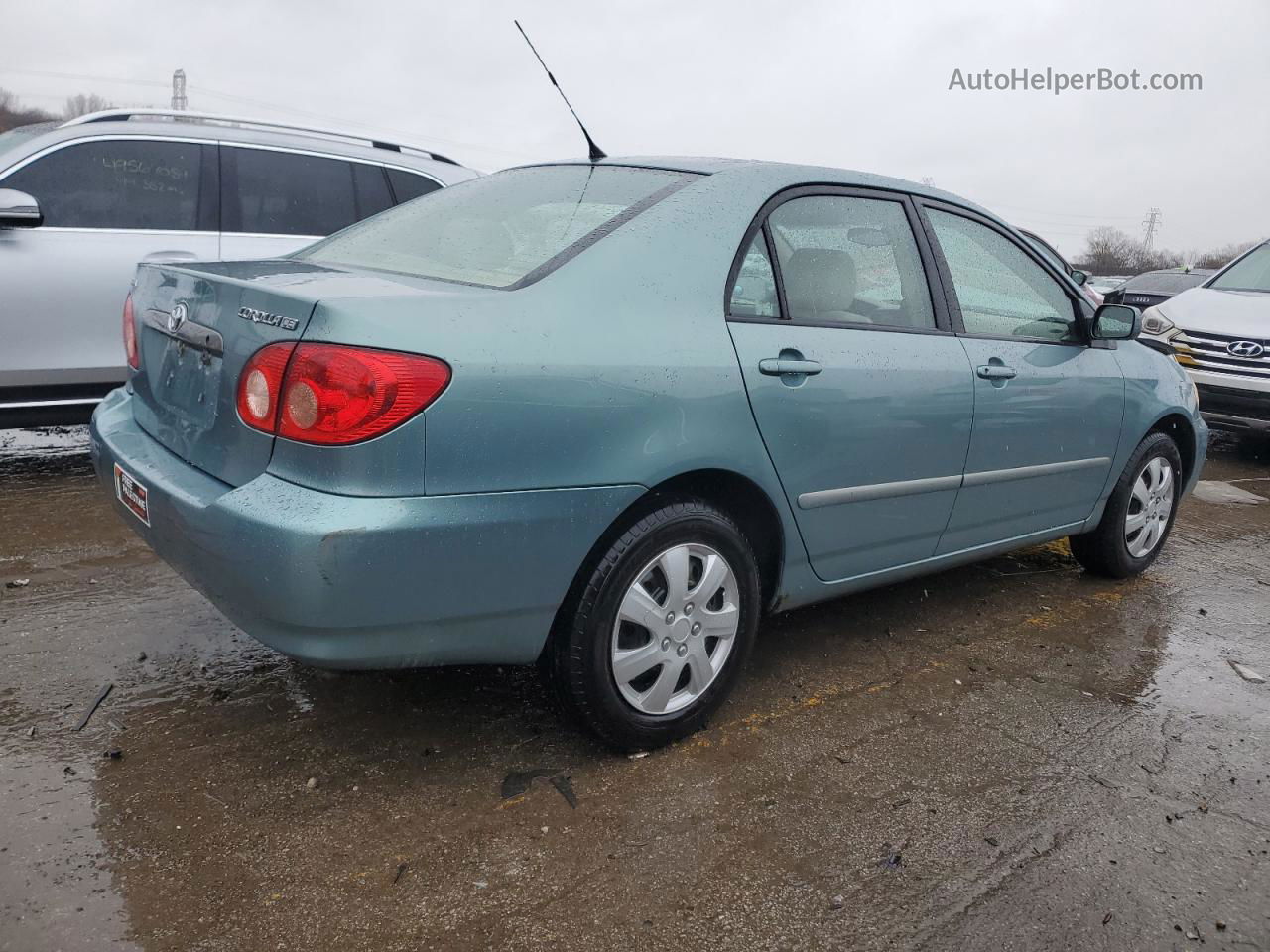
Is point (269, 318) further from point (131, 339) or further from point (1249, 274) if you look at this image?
point (1249, 274)

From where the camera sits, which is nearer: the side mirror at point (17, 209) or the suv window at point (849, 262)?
the suv window at point (849, 262)

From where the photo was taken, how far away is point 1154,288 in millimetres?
15258

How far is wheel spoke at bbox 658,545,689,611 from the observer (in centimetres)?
258

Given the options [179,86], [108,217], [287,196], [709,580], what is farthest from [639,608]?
[179,86]

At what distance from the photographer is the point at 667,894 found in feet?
7.09

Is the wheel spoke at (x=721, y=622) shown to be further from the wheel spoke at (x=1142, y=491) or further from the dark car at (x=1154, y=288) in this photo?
the dark car at (x=1154, y=288)

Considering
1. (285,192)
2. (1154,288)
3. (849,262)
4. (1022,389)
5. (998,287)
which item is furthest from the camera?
(1154,288)

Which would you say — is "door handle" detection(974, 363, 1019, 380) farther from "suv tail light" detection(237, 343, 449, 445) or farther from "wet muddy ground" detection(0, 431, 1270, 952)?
"suv tail light" detection(237, 343, 449, 445)

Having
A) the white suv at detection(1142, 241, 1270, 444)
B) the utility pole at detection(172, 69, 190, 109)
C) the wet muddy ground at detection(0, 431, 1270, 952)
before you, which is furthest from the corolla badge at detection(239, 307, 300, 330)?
the utility pole at detection(172, 69, 190, 109)

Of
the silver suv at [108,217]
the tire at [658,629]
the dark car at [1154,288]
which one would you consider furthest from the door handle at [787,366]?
the dark car at [1154,288]

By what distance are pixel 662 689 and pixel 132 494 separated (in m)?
1.43

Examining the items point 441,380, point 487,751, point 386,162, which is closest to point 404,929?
point 487,751

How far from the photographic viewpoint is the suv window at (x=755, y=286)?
2.75 meters

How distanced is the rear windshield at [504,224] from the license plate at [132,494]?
810 millimetres
